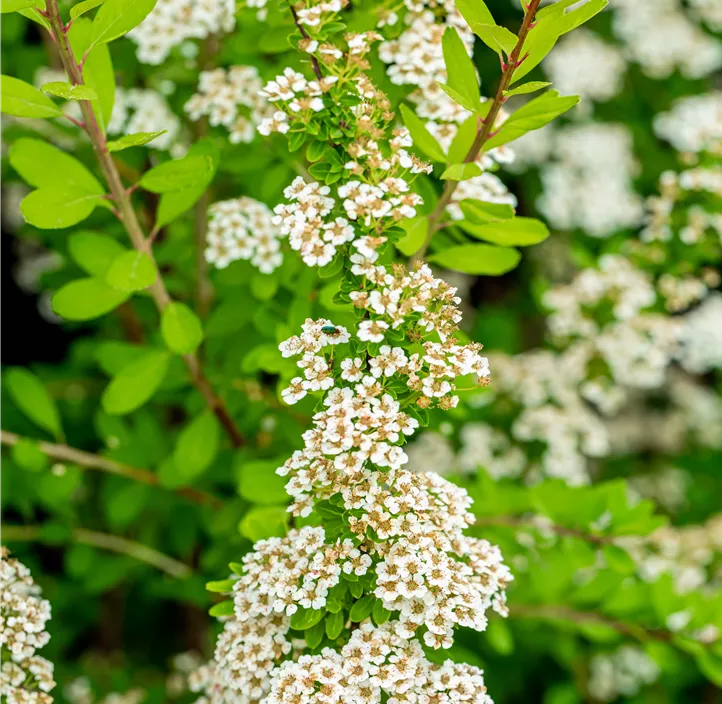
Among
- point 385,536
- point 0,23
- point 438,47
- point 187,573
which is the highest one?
point 438,47

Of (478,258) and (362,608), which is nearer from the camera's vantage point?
(362,608)

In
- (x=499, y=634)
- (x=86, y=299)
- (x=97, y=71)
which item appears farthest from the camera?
(x=499, y=634)

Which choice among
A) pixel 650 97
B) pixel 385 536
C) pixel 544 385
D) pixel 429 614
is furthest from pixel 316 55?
pixel 650 97

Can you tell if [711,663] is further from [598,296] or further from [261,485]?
[261,485]

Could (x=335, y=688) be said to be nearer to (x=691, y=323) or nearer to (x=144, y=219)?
(x=144, y=219)

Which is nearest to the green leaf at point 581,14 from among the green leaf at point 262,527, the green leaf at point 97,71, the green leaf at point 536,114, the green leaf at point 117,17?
the green leaf at point 536,114

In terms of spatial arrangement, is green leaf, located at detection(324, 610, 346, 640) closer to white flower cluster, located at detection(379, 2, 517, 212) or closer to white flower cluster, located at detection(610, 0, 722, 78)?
white flower cluster, located at detection(379, 2, 517, 212)

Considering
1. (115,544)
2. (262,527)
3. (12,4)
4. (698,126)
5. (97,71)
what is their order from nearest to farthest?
(12,4)
(262,527)
(97,71)
(115,544)
(698,126)

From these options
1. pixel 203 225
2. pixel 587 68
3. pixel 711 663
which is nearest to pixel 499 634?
pixel 711 663
